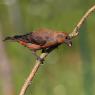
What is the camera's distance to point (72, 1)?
9.11 meters

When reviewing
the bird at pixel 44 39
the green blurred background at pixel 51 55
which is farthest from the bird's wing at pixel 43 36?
the green blurred background at pixel 51 55

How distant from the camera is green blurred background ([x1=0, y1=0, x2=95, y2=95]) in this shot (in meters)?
4.47

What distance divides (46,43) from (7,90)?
244cm

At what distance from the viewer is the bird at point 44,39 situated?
1929mm

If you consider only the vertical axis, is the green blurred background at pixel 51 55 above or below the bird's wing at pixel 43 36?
below

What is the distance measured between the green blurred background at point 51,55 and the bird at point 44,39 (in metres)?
1.22

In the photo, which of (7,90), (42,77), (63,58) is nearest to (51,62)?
(42,77)

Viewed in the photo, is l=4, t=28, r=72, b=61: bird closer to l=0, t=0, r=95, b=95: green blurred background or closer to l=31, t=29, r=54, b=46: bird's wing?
l=31, t=29, r=54, b=46: bird's wing

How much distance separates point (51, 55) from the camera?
6598 millimetres

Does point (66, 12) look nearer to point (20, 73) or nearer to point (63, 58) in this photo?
point (63, 58)

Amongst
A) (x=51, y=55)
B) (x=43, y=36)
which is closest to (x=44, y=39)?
(x=43, y=36)

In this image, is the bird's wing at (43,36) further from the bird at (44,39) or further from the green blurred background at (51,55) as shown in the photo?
the green blurred background at (51,55)

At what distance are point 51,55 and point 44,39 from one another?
4486 millimetres

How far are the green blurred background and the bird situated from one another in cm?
122
